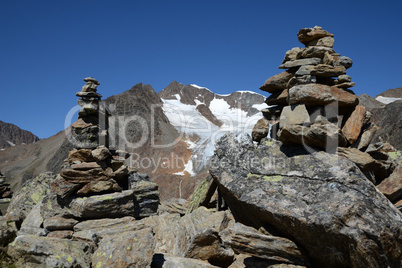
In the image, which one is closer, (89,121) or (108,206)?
(108,206)

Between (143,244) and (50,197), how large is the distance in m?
7.53

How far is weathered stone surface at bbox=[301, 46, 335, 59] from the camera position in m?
9.43

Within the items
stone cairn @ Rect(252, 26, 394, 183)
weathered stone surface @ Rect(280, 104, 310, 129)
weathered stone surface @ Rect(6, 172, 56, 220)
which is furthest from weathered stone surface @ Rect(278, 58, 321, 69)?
weathered stone surface @ Rect(6, 172, 56, 220)

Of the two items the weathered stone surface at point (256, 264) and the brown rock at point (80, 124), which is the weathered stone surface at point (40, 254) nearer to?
the weathered stone surface at point (256, 264)

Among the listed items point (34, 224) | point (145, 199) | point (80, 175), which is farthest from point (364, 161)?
point (34, 224)

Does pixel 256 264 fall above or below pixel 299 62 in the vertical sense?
below

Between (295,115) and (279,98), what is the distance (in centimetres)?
157

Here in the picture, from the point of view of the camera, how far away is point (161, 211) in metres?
14.3

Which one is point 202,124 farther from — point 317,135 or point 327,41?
point 317,135

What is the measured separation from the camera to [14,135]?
183 m

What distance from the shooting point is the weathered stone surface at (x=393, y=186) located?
822 centimetres

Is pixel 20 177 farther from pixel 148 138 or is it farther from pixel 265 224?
pixel 265 224

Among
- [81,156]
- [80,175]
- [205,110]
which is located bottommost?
[80,175]

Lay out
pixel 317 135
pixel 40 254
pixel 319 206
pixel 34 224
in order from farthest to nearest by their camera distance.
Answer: pixel 34 224, pixel 317 135, pixel 319 206, pixel 40 254
